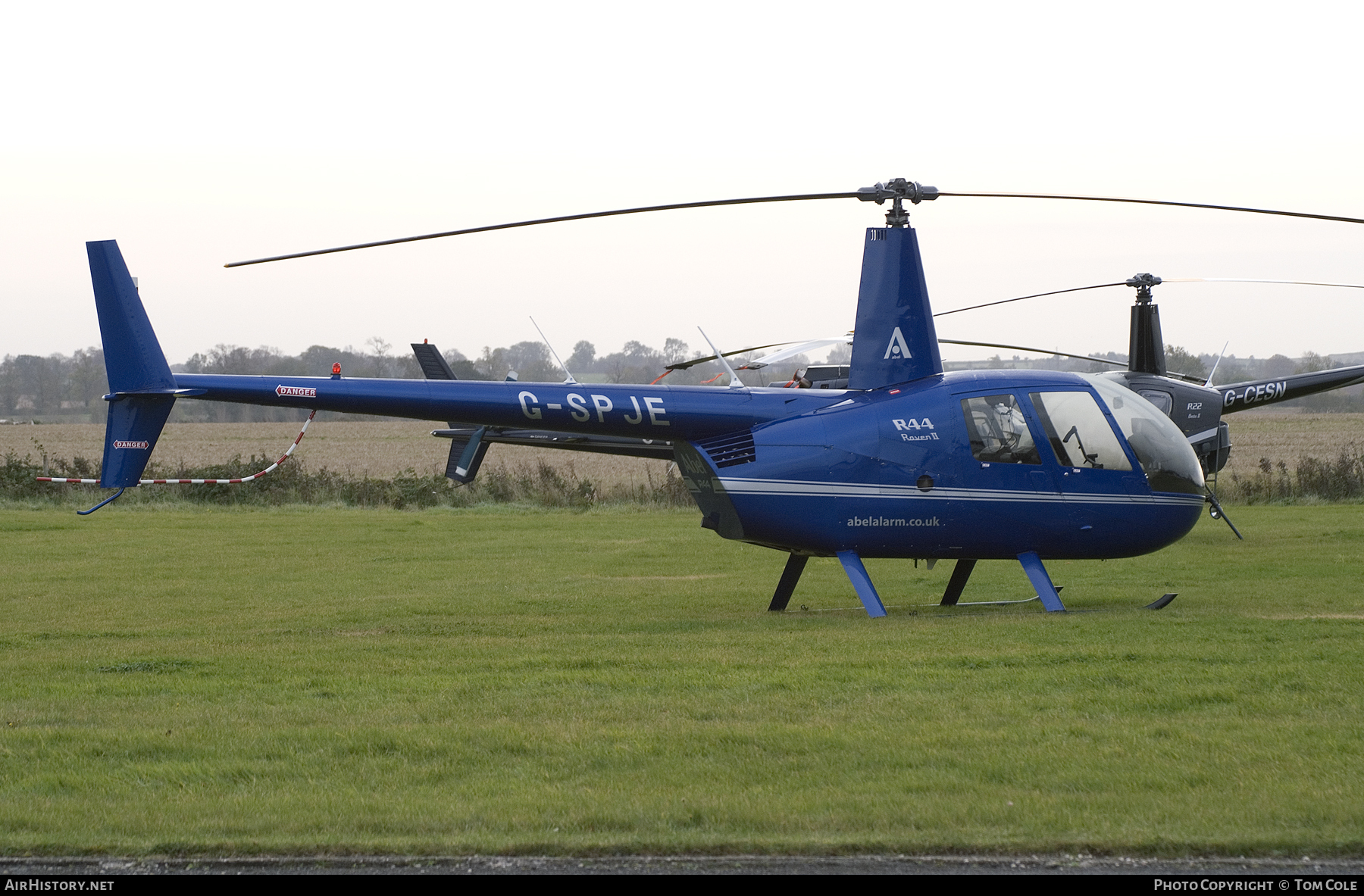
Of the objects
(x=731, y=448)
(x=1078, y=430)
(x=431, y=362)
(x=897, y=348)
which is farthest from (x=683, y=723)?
(x=431, y=362)

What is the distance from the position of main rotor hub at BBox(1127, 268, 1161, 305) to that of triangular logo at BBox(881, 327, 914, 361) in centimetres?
1006

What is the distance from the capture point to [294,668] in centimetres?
905

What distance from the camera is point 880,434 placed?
12.1 m

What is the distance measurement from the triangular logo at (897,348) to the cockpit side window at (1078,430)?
126cm

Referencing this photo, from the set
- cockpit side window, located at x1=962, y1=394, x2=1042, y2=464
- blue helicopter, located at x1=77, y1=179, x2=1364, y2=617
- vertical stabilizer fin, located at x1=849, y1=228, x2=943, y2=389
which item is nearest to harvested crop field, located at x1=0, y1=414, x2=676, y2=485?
blue helicopter, located at x1=77, y1=179, x2=1364, y2=617

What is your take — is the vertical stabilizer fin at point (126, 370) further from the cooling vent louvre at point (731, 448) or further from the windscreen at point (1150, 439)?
the windscreen at point (1150, 439)

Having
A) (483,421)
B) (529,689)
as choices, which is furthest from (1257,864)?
(483,421)

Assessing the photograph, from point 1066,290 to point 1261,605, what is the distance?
7.73m

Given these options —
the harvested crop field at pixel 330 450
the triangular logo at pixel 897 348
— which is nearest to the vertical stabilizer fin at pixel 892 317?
the triangular logo at pixel 897 348

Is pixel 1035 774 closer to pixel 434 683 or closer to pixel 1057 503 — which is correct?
pixel 434 683

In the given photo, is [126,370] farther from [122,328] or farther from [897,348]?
[897,348]

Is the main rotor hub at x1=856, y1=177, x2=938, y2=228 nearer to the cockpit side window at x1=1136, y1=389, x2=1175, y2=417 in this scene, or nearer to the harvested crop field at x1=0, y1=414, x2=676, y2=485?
the cockpit side window at x1=1136, y1=389, x2=1175, y2=417

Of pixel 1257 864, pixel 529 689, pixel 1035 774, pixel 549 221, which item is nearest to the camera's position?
pixel 1257 864

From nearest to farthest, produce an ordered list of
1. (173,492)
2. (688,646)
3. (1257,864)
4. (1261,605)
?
(1257,864), (688,646), (1261,605), (173,492)
